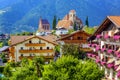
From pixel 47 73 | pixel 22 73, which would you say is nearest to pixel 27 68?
pixel 22 73

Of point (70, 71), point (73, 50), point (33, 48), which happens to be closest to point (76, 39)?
point (73, 50)

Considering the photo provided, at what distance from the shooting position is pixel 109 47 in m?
47.3

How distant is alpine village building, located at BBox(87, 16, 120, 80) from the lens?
4275cm

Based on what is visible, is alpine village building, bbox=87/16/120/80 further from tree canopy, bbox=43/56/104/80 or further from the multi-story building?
the multi-story building

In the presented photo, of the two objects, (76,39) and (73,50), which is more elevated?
(76,39)

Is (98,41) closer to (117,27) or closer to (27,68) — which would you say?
(117,27)

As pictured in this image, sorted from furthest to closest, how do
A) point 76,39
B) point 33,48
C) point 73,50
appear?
point 33,48
point 76,39
point 73,50

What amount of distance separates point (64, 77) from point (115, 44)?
14569 millimetres

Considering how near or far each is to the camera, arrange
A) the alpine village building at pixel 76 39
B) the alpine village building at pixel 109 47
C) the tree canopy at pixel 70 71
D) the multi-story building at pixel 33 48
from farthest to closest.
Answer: the multi-story building at pixel 33 48, the alpine village building at pixel 76 39, the alpine village building at pixel 109 47, the tree canopy at pixel 70 71

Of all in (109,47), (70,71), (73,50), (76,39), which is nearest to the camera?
(70,71)

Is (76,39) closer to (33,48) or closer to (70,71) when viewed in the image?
(33,48)

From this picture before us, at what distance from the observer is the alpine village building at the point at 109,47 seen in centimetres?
4275

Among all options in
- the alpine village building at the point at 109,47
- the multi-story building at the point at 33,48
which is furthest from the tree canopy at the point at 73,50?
the multi-story building at the point at 33,48

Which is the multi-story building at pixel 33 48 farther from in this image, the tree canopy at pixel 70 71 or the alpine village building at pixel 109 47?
the tree canopy at pixel 70 71
